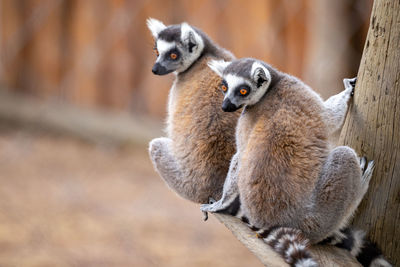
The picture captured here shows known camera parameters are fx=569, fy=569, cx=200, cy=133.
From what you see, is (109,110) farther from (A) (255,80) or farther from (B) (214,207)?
(A) (255,80)

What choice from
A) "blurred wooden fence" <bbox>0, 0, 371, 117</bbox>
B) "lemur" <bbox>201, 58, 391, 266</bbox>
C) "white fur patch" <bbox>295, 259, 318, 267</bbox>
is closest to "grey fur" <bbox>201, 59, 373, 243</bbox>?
"lemur" <bbox>201, 58, 391, 266</bbox>

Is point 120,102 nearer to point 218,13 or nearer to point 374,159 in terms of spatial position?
point 218,13

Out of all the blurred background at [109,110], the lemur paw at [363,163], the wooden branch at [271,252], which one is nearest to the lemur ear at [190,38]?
the wooden branch at [271,252]

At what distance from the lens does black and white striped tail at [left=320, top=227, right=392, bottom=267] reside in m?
2.40

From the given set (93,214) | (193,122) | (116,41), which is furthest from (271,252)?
(116,41)

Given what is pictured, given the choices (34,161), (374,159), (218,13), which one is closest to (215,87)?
(374,159)

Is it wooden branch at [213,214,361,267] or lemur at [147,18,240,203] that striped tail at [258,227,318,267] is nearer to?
wooden branch at [213,214,361,267]

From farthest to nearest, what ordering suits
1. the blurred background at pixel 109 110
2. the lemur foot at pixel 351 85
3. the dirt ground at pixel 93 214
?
the blurred background at pixel 109 110
the dirt ground at pixel 93 214
the lemur foot at pixel 351 85

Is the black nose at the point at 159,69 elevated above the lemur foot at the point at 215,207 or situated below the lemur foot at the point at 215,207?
above

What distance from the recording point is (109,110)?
7.29 metres

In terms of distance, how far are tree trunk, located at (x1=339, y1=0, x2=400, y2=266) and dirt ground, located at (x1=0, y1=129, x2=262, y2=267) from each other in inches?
99.0

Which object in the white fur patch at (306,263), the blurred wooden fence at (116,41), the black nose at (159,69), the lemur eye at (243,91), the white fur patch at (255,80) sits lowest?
the white fur patch at (306,263)

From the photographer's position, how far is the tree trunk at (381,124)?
2299 mm

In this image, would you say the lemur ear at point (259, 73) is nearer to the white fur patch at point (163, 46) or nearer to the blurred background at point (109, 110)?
the white fur patch at point (163, 46)
